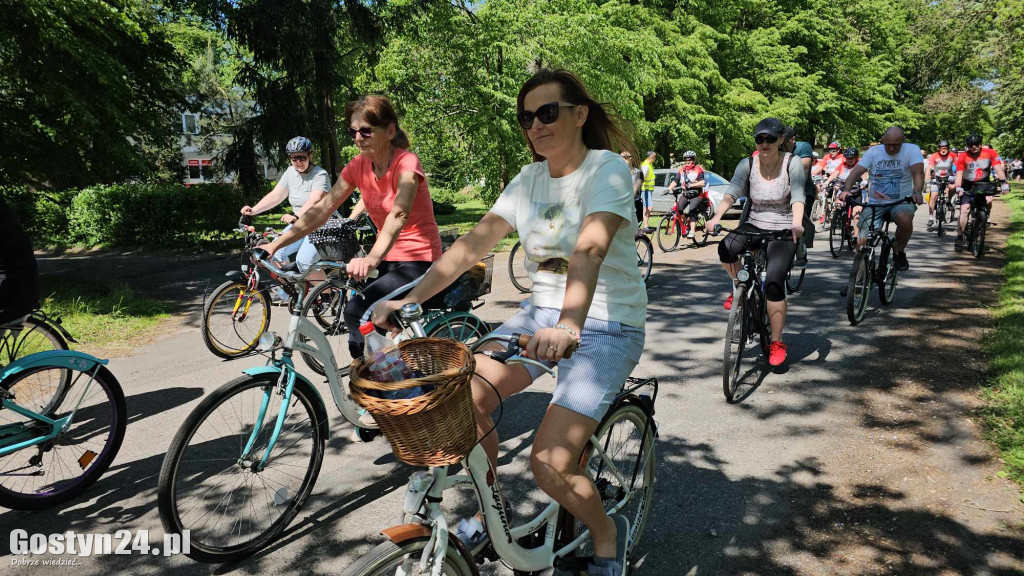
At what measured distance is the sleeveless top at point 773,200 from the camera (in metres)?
5.43

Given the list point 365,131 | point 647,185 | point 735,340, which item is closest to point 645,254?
point 735,340

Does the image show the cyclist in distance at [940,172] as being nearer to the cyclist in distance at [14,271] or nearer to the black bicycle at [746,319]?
the black bicycle at [746,319]

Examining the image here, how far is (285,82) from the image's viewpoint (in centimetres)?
1521

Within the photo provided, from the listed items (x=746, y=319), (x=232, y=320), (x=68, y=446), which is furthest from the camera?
(x=232, y=320)

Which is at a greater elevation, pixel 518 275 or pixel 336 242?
pixel 336 242

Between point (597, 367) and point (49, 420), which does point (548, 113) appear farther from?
point (49, 420)

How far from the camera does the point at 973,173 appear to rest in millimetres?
11797

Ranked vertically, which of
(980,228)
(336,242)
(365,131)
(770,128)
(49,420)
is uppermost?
(770,128)

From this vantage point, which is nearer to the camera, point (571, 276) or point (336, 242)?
point (571, 276)

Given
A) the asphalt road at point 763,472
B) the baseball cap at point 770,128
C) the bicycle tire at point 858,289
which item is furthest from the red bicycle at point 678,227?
the baseball cap at point 770,128

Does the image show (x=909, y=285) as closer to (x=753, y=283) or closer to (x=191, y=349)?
(x=753, y=283)

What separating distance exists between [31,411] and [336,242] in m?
2.73

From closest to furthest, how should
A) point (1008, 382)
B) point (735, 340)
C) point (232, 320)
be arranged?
point (1008, 382), point (735, 340), point (232, 320)

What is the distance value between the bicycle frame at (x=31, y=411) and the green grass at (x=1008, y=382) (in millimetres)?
5311
